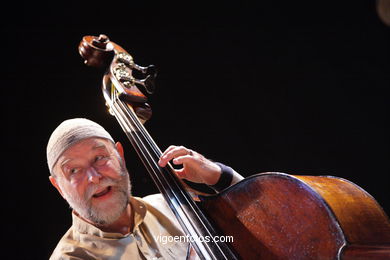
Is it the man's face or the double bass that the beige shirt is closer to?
the man's face

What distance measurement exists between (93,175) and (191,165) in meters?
0.43

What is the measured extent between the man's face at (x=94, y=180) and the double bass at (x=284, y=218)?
0.24 metres

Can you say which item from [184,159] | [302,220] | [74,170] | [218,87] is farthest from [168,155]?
[218,87]

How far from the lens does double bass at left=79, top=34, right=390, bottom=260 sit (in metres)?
0.88

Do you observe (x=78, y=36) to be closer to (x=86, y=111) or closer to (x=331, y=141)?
(x=86, y=111)

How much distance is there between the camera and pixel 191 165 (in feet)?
4.85

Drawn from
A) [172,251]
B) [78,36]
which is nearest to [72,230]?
[172,251]

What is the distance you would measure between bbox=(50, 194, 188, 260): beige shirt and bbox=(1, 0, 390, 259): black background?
0.94m

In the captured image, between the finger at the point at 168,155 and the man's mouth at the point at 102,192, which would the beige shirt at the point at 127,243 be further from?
the finger at the point at 168,155

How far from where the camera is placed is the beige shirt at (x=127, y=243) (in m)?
1.46

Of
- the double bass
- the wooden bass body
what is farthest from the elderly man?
the wooden bass body

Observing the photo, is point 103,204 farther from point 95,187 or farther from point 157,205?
point 157,205

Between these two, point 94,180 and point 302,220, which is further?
point 94,180

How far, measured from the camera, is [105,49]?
6.51 feet
